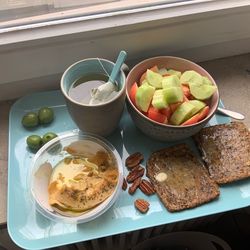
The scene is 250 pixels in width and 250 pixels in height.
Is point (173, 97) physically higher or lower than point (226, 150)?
higher

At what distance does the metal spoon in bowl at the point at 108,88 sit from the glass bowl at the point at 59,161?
8 cm

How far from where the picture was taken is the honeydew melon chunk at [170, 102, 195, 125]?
0.58 m

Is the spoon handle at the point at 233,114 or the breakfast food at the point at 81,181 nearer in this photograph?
the breakfast food at the point at 81,181

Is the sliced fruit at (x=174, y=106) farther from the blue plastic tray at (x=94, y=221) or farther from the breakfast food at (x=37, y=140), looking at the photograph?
the breakfast food at (x=37, y=140)

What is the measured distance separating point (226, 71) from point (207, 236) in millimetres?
340

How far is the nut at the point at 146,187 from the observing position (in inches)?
23.4

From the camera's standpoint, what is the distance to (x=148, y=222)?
573mm

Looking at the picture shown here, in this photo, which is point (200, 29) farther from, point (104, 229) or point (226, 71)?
point (104, 229)

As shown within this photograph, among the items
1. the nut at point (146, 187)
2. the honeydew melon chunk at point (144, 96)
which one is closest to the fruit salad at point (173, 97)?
the honeydew melon chunk at point (144, 96)

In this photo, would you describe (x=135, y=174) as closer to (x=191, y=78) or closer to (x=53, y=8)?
(x=191, y=78)

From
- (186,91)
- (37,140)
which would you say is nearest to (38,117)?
(37,140)

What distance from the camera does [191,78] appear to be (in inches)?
24.4

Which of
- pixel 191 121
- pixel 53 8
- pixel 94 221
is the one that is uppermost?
pixel 53 8

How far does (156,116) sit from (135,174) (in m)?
0.10
